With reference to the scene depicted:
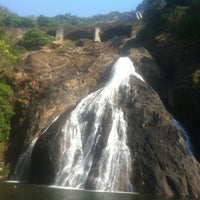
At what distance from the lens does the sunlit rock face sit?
30562 millimetres

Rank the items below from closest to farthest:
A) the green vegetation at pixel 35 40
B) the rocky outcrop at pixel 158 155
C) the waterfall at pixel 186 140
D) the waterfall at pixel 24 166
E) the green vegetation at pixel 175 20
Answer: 1. the rocky outcrop at pixel 158 155
2. the waterfall at pixel 186 140
3. the waterfall at pixel 24 166
4. the green vegetation at pixel 175 20
5. the green vegetation at pixel 35 40

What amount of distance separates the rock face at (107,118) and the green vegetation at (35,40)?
36.9 ft

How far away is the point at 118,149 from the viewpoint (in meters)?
33.0

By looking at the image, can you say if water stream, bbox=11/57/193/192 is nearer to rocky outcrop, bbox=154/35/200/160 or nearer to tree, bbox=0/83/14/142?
rocky outcrop, bbox=154/35/200/160

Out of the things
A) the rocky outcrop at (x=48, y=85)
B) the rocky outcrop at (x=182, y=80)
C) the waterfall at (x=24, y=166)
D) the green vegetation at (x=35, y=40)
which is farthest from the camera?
the green vegetation at (x=35, y=40)

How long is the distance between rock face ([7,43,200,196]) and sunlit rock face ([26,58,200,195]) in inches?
2.9

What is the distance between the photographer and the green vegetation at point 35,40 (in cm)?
6269

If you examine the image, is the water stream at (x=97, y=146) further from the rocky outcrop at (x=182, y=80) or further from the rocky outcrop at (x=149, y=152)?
the rocky outcrop at (x=182, y=80)

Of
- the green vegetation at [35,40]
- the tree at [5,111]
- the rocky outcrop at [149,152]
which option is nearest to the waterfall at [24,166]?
the rocky outcrop at [149,152]

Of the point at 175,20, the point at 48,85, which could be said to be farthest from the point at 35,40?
the point at 175,20

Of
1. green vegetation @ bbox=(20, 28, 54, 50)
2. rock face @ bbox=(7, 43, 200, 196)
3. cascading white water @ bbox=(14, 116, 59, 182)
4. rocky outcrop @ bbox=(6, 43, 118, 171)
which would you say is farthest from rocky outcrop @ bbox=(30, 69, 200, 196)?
green vegetation @ bbox=(20, 28, 54, 50)

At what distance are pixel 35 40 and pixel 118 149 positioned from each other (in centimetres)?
3488

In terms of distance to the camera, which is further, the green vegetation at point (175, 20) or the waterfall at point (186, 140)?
the green vegetation at point (175, 20)

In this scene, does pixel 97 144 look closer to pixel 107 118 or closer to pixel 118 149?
pixel 118 149
